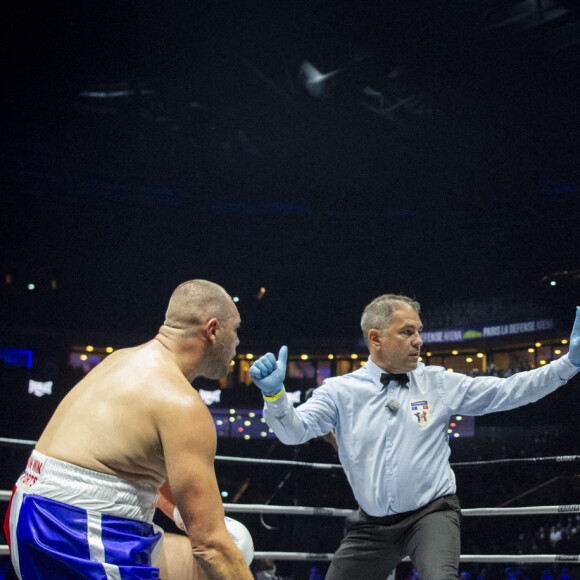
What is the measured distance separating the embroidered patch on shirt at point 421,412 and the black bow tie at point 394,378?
4.3 inches

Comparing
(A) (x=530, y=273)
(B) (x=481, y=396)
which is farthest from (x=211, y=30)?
(A) (x=530, y=273)

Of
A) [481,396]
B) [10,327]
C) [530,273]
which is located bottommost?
[481,396]

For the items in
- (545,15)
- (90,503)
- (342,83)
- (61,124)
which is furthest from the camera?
(61,124)

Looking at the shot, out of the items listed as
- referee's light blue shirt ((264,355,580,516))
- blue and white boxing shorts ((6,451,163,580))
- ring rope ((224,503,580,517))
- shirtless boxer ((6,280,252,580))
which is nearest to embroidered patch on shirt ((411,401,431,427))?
referee's light blue shirt ((264,355,580,516))

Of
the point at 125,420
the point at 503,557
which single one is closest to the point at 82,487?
the point at 125,420

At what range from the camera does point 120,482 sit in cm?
160

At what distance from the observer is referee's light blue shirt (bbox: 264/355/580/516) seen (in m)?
2.46

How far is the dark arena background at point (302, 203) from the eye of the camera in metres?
11.3

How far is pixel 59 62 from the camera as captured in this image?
44.0 ft

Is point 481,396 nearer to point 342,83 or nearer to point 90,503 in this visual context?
point 90,503

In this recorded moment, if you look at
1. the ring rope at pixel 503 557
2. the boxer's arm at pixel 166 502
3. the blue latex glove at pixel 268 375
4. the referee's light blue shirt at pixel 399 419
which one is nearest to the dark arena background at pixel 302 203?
the ring rope at pixel 503 557

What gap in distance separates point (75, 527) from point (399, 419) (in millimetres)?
1455

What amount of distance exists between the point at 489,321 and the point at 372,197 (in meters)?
5.99

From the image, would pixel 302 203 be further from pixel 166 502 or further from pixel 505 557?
pixel 166 502
